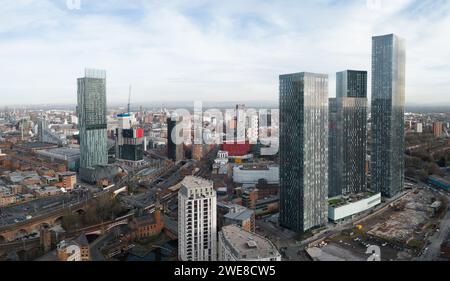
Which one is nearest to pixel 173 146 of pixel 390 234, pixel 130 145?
pixel 130 145

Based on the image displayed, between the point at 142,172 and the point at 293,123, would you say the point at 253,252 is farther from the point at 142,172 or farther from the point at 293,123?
the point at 142,172

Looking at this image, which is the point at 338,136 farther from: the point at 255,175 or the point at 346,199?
the point at 255,175

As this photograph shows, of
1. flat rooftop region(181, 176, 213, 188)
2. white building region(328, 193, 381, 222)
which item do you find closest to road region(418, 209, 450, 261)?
white building region(328, 193, 381, 222)

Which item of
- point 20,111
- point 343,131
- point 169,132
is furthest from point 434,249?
point 20,111

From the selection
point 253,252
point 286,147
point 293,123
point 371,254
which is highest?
point 293,123

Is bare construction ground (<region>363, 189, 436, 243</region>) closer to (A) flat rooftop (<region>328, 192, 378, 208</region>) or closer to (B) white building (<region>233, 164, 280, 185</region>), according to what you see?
(A) flat rooftop (<region>328, 192, 378, 208</region>)

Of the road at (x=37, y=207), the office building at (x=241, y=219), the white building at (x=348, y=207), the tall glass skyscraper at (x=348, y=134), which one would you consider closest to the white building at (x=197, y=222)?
the office building at (x=241, y=219)
